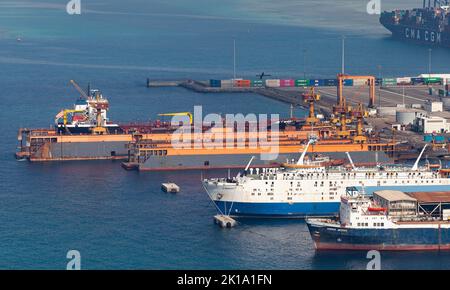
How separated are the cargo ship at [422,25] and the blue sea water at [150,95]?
2021 millimetres

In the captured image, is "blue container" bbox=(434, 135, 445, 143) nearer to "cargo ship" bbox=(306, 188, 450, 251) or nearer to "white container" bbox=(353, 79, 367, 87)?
"cargo ship" bbox=(306, 188, 450, 251)

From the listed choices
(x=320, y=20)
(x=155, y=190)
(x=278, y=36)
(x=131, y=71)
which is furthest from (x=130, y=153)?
(x=320, y=20)

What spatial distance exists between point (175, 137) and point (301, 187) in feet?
42.1

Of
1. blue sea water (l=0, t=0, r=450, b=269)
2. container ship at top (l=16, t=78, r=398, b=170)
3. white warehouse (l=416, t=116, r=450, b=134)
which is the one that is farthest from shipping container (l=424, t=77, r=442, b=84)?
container ship at top (l=16, t=78, r=398, b=170)

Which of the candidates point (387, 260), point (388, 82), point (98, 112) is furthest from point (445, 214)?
point (388, 82)

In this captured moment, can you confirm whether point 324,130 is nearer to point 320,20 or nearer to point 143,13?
point 320,20

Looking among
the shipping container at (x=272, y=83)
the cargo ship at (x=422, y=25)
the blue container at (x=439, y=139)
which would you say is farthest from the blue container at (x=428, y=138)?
the cargo ship at (x=422, y=25)

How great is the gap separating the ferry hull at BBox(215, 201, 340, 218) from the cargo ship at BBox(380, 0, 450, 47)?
71.4 metres

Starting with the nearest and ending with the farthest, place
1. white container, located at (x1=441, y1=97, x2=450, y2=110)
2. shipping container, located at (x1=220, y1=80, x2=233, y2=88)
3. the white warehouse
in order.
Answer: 1. the white warehouse
2. white container, located at (x1=441, y1=97, x2=450, y2=110)
3. shipping container, located at (x1=220, y1=80, x2=233, y2=88)

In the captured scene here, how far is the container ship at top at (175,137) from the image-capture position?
4762 centimetres

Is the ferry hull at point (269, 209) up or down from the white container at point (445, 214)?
down

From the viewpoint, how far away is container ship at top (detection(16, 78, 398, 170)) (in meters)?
47.6

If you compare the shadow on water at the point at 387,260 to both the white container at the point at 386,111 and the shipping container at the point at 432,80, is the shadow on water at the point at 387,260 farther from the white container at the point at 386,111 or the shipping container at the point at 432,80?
the shipping container at the point at 432,80

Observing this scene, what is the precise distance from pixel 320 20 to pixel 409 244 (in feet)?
348
